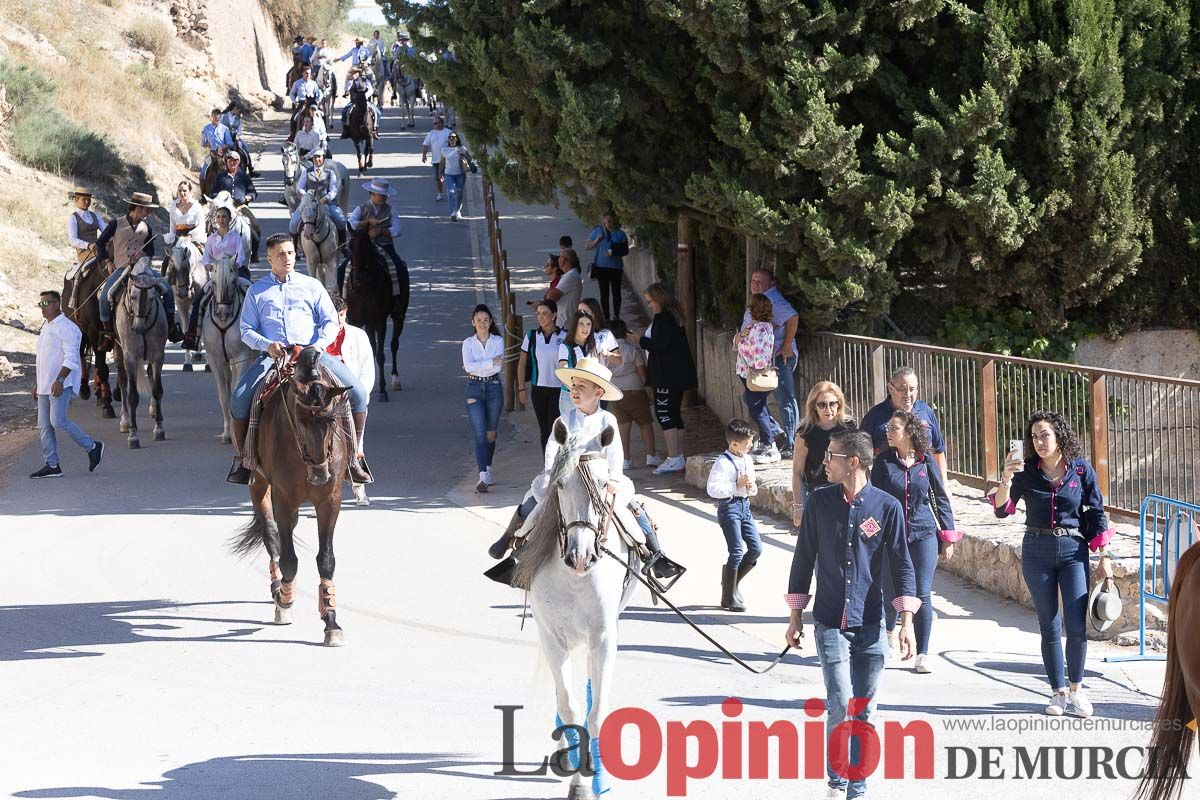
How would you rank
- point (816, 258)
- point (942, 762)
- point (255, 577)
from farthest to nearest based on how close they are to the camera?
point (816, 258), point (255, 577), point (942, 762)

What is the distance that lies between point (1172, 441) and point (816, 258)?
4.87m

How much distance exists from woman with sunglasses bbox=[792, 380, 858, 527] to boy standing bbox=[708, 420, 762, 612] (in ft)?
1.80

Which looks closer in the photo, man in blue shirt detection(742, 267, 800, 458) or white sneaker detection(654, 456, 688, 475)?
man in blue shirt detection(742, 267, 800, 458)

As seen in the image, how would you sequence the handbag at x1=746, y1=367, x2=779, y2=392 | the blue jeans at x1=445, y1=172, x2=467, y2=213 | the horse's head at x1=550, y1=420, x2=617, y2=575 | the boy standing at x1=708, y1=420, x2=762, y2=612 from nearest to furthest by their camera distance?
the horse's head at x1=550, y1=420, x2=617, y2=575 → the boy standing at x1=708, y1=420, x2=762, y2=612 → the handbag at x1=746, y1=367, x2=779, y2=392 → the blue jeans at x1=445, y1=172, x2=467, y2=213

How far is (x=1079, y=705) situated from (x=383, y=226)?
15731mm

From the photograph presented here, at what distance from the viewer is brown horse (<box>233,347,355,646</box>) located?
10.6 m

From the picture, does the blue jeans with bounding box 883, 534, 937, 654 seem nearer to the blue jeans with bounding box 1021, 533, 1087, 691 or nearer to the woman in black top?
the blue jeans with bounding box 1021, 533, 1087, 691

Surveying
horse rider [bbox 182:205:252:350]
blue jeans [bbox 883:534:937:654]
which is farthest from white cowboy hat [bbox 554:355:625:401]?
horse rider [bbox 182:205:252:350]

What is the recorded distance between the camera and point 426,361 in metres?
23.8

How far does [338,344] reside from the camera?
43.2ft

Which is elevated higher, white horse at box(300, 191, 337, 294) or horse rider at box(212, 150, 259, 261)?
horse rider at box(212, 150, 259, 261)

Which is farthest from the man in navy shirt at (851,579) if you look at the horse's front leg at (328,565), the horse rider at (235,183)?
the horse rider at (235,183)

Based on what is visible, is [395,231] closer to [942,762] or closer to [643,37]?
[643,37]

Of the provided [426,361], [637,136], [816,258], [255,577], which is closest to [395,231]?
[426,361]
